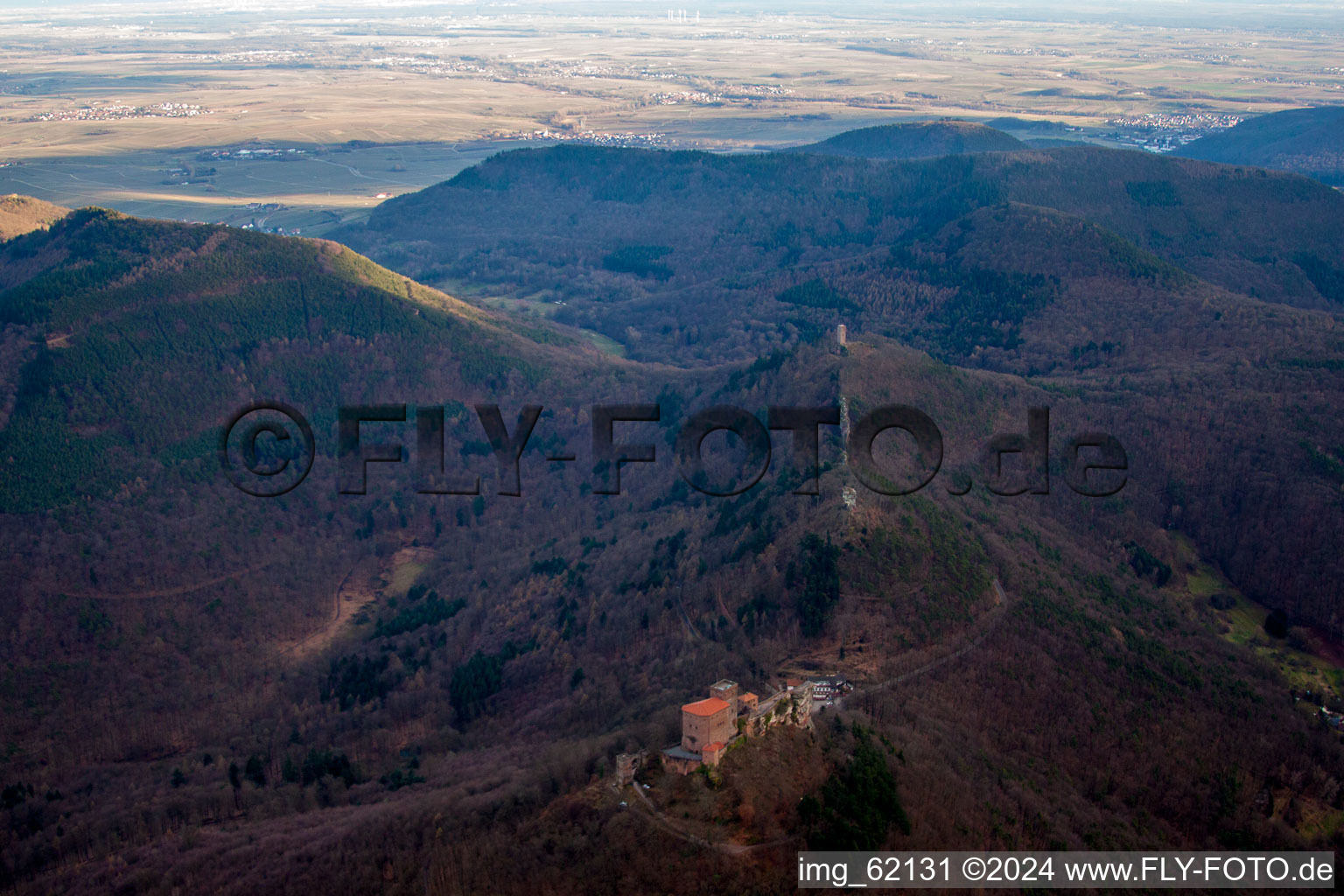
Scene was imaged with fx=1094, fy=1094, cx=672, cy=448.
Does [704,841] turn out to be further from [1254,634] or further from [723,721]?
[1254,634]

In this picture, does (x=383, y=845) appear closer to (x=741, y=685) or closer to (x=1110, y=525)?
(x=741, y=685)

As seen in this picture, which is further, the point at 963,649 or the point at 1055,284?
the point at 1055,284

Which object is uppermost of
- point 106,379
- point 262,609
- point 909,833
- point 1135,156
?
point 1135,156

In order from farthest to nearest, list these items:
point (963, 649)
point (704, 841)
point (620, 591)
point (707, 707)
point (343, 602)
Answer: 1. point (343, 602)
2. point (620, 591)
3. point (963, 649)
4. point (707, 707)
5. point (704, 841)

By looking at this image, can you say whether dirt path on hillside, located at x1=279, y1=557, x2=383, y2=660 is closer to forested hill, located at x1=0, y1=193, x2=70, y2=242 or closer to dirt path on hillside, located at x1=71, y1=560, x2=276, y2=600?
dirt path on hillside, located at x1=71, y1=560, x2=276, y2=600

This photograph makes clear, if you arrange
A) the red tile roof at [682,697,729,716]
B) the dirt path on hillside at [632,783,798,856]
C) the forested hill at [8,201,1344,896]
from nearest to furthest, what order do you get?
the dirt path on hillside at [632,783,798,856] < the red tile roof at [682,697,729,716] < the forested hill at [8,201,1344,896]

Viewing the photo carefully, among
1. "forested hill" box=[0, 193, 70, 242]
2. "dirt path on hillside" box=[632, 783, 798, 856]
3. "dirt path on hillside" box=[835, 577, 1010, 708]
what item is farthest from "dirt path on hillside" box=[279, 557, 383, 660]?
"forested hill" box=[0, 193, 70, 242]

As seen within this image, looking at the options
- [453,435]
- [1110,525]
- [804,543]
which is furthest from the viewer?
[453,435]

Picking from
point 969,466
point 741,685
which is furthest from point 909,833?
point 969,466

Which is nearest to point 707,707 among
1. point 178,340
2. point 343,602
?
point 343,602
